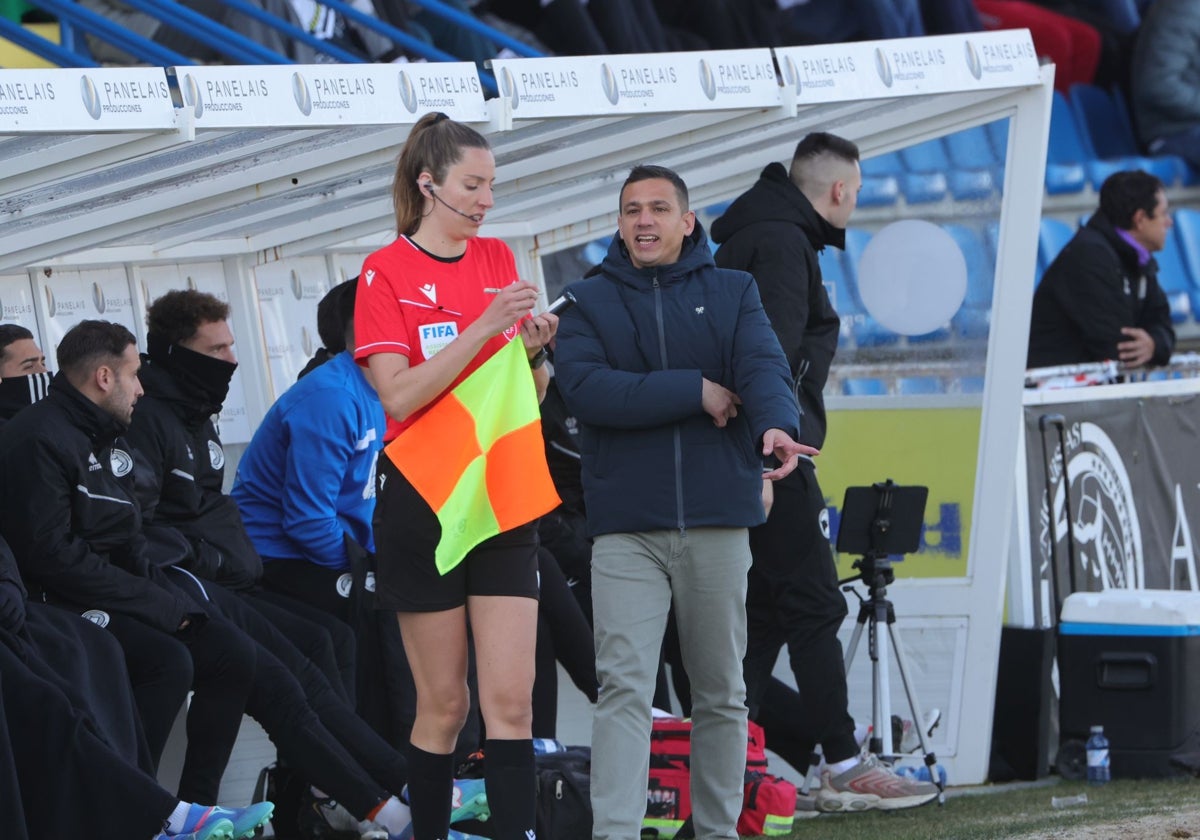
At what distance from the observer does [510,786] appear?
4578 mm

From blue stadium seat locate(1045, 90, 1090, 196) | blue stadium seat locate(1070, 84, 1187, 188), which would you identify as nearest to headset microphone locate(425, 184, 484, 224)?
blue stadium seat locate(1045, 90, 1090, 196)

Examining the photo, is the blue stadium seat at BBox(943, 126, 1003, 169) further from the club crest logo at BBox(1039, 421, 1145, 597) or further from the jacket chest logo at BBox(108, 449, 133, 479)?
the jacket chest logo at BBox(108, 449, 133, 479)

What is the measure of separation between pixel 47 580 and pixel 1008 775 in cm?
411

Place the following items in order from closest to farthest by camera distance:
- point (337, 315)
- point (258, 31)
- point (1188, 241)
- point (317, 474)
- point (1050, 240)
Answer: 1. point (317, 474)
2. point (337, 315)
3. point (258, 31)
4. point (1050, 240)
5. point (1188, 241)

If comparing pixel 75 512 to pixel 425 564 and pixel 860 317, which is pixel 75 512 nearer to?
pixel 425 564

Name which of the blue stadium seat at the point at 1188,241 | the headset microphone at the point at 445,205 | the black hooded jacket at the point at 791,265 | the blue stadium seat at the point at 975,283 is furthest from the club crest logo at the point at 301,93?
the blue stadium seat at the point at 1188,241

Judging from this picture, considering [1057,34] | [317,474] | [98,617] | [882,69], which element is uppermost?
[1057,34]

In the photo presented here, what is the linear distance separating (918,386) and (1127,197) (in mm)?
2372

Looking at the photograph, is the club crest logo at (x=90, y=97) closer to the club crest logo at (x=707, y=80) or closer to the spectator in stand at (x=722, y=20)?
the club crest logo at (x=707, y=80)

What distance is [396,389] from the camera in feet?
15.1

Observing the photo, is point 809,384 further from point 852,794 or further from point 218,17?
point 218,17

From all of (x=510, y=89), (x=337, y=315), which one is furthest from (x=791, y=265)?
(x=337, y=315)

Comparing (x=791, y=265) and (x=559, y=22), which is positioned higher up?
(x=559, y=22)

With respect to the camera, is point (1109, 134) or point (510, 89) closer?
point (510, 89)
